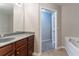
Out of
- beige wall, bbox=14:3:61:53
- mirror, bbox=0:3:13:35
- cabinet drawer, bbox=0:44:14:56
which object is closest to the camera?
cabinet drawer, bbox=0:44:14:56

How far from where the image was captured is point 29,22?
11.0 ft

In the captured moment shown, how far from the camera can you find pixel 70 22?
288 cm

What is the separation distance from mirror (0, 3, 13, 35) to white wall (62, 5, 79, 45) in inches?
48.1

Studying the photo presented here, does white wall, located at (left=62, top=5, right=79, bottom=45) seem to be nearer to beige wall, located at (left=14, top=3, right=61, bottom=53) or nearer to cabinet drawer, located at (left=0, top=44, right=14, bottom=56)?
beige wall, located at (left=14, top=3, right=61, bottom=53)

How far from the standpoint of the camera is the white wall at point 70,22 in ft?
9.11

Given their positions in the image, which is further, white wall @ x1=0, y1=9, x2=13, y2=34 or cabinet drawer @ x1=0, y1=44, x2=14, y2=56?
white wall @ x1=0, y1=9, x2=13, y2=34

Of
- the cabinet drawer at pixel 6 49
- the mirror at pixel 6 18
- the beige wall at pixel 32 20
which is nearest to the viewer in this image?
the cabinet drawer at pixel 6 49

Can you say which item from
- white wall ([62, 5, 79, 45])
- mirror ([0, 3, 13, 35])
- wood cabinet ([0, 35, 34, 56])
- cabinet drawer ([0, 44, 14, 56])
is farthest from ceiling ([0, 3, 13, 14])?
white wall ([62, 5, 79, 45])

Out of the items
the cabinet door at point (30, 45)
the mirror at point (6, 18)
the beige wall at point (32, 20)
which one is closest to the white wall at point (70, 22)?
the beige wall at point (32, 20)

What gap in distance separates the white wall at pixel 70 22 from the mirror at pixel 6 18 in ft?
4.01

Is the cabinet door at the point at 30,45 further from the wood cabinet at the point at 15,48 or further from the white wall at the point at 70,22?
the white wall at the point at 70,22

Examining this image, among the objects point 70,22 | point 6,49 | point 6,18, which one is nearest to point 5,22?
point 6,18

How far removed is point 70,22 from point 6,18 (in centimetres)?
143

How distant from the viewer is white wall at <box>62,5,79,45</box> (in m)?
2.78
